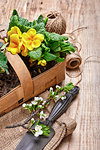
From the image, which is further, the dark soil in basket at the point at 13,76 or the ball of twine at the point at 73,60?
the ball of twine at the point at 73,60


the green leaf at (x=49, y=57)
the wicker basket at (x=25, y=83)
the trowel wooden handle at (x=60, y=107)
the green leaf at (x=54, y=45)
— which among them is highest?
Answer: the green leaf at (x=54, y=45)

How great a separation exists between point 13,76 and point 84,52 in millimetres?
430

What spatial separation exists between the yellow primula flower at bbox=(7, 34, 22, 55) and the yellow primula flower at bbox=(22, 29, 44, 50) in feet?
0.08

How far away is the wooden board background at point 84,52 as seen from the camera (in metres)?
0.79

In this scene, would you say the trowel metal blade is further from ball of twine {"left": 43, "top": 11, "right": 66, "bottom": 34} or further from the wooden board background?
ball of twine {"left": 43, "top": 11, "right": 66, "bottom": 34}

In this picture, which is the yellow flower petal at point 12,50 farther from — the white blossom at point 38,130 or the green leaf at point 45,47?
the white blossom at point 38,130

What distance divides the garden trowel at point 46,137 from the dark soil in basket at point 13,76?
0.14m

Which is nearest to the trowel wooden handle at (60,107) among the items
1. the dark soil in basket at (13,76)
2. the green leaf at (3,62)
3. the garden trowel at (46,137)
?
the garden trowel at (46,137)

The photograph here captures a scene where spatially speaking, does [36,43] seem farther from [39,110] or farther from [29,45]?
[39,110]

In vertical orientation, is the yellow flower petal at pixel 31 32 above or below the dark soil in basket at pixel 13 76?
above

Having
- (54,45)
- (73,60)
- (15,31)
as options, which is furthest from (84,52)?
(15,31)

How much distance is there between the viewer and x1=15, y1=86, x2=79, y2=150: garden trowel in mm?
715

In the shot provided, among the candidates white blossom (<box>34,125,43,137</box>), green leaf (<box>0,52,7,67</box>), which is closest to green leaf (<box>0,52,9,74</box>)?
green leaf (<box>0,52,7,67</box>)

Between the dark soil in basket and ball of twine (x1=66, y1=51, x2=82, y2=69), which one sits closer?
the dark soil in basket
